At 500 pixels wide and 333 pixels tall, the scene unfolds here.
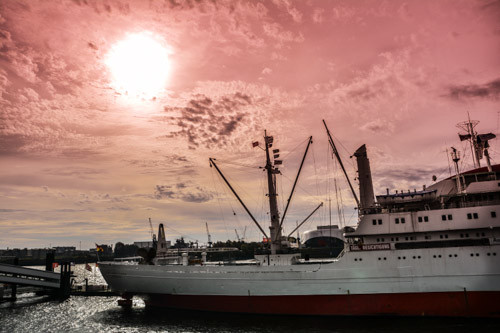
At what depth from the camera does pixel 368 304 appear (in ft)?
87.7

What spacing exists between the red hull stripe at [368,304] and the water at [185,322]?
0.65m

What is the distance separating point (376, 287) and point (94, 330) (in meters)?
25.8

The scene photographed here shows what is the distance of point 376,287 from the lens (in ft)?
87.4

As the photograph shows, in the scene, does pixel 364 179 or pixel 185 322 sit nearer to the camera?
pixel 185 322

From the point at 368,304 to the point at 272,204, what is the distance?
509 inches

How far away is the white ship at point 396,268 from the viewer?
994 inches

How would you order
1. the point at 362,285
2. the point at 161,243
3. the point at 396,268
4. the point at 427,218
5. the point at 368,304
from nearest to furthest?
the point at 396,268
the point at 368,304
the point at 362,285
the point at 427,218
the point at 161,243

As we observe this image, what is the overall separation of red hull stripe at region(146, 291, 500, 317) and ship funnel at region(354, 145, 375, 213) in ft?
28.7

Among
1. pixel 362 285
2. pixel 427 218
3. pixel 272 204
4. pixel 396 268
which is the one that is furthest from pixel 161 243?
pixel 427 218

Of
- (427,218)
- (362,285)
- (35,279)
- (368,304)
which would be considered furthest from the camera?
(35,279)

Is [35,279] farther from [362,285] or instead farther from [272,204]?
[362,285]

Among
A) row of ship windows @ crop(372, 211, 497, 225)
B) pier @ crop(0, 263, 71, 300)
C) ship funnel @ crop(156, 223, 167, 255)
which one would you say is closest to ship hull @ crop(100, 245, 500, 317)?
row of ship windows @ crop(372, 211, 497, 225)

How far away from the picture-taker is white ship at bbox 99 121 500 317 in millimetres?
25250

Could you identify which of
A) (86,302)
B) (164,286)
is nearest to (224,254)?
(86,302)
